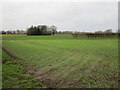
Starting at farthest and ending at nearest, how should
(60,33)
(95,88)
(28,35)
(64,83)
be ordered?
1. (60,33)
2. (28,35)
3. (64,83)
4. (95,88)

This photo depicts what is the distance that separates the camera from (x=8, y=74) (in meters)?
3.99

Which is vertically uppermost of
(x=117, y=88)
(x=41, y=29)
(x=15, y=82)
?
(x=41, y=29)

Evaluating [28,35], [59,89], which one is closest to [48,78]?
[59,89]

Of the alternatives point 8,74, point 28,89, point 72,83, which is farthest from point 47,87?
point 8,74

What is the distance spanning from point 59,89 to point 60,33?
40.8m

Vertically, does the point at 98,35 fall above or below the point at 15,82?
above

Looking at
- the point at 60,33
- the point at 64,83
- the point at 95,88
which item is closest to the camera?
the point at 95,88

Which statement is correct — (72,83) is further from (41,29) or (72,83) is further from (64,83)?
(41,29)

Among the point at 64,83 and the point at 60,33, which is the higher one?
the point at 60,33

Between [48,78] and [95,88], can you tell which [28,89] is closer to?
[48,78]

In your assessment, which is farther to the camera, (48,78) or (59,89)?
(48,78)

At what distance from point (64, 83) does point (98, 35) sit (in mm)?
38975

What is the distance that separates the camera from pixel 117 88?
128 inches

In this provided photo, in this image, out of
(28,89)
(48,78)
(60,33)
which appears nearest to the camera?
(28,89)
